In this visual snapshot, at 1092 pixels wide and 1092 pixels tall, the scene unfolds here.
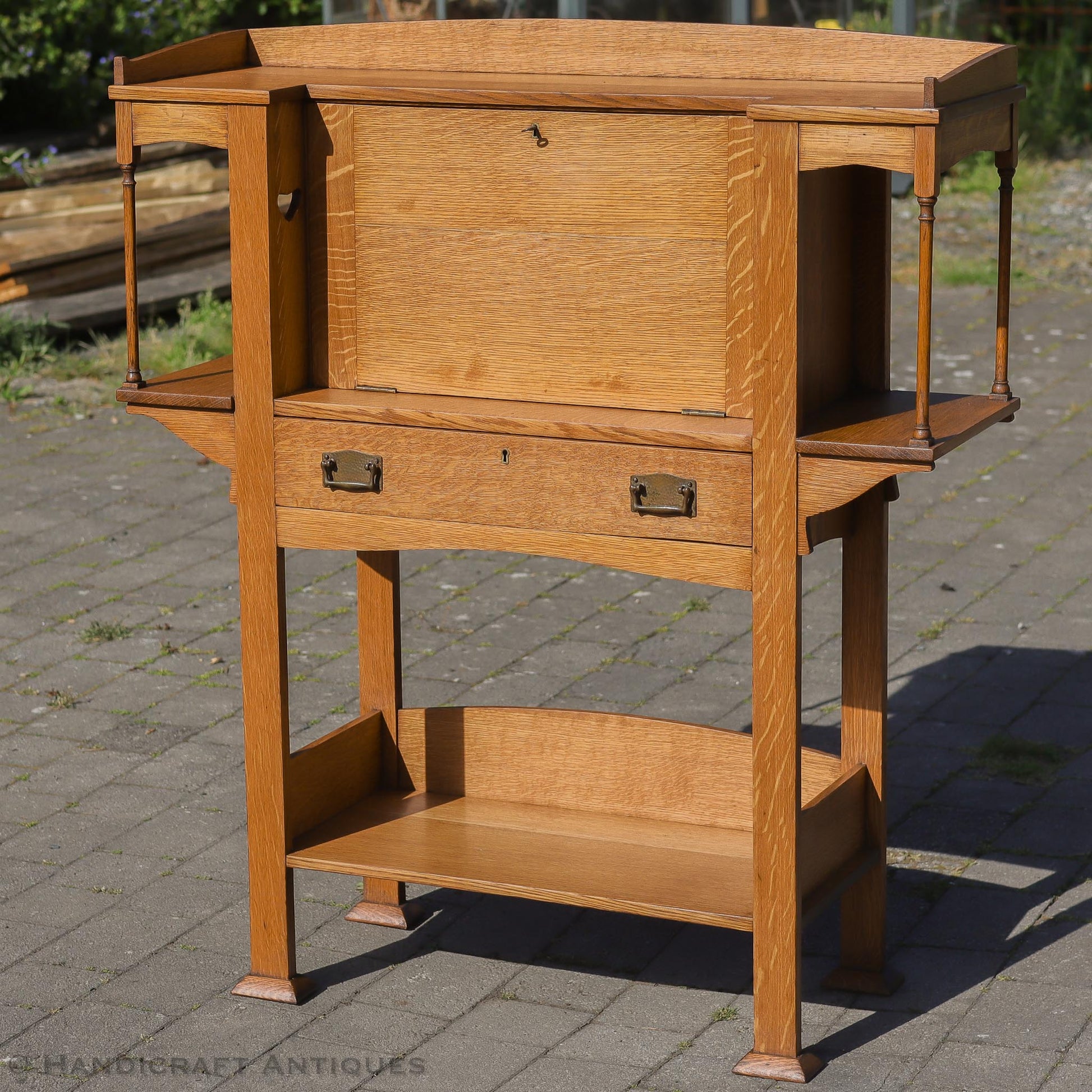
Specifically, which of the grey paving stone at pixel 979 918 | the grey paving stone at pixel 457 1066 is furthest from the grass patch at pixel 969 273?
the grey paving stone at pixel 457 1066

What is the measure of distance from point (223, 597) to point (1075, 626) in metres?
2.82

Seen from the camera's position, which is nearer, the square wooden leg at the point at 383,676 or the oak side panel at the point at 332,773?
the oak side panel at the point at 332,773

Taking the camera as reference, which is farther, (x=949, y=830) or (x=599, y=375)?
(x=949, y=830)

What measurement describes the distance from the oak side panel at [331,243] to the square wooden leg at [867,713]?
1067 millimetres

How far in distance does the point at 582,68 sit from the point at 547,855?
5.16 ft

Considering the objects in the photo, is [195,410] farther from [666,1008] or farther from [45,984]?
[666,1008]

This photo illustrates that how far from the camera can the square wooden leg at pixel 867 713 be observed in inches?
145

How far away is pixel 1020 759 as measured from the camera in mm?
4949

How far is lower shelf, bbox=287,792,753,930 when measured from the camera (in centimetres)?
353

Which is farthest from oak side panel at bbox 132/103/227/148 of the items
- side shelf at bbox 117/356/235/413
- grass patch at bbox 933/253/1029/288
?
grass patch at bbox 933/253/1029/288

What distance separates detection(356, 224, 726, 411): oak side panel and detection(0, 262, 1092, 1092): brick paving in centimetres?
127

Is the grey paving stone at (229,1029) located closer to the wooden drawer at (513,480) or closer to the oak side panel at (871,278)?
the wooden drawer at (513,480)

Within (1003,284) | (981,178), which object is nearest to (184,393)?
(1003,284)

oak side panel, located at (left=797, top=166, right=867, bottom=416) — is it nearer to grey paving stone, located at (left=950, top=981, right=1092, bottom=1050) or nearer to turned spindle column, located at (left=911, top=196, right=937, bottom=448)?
turned spindle column, located at (left=911, top=196, right=937, bottom=448)
